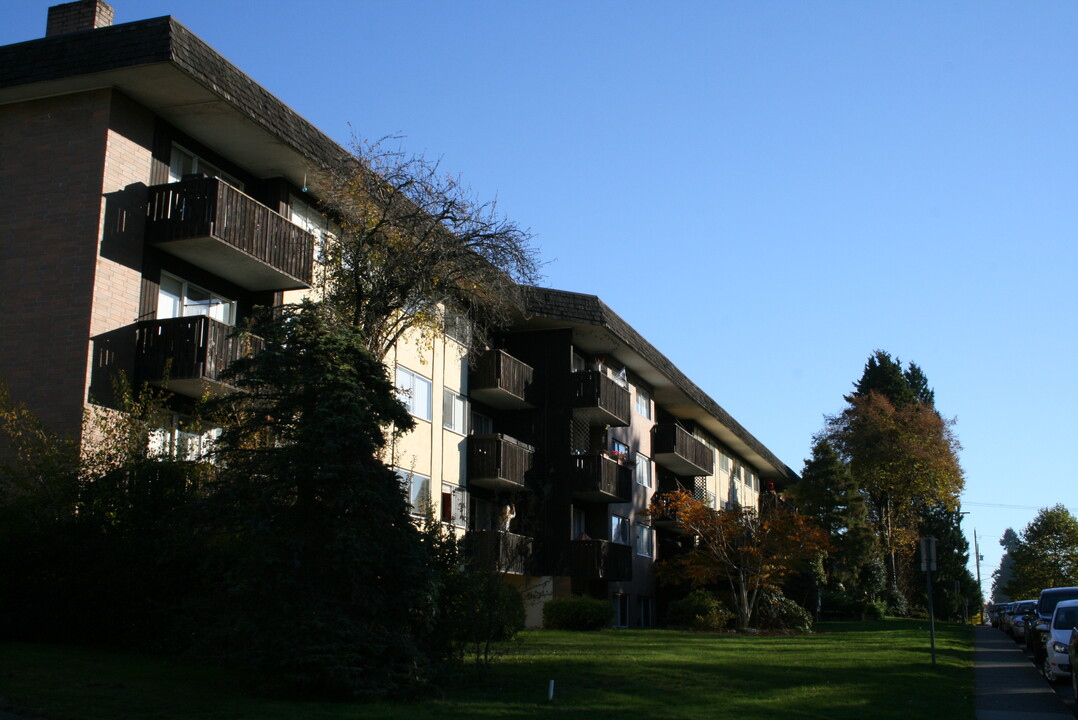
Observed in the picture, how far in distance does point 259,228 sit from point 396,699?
35.1 feet

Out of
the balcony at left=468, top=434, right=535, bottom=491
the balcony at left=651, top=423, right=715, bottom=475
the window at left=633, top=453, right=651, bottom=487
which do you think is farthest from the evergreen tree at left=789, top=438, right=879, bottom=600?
the balcony at left=468, top=434, right=535, bottom=491

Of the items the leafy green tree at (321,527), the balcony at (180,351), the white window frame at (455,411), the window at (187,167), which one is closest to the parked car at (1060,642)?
the leafy green tree at (321,527)

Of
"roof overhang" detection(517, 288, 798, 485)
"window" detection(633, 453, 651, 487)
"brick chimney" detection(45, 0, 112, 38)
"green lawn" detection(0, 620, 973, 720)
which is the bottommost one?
"green lawn" detection(0, 620, 973, 720)

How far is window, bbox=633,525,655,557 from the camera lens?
40.3 meters

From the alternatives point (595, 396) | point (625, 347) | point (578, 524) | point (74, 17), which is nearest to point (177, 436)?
point (74, 17)

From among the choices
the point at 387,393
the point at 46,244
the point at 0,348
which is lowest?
the point at 387,393

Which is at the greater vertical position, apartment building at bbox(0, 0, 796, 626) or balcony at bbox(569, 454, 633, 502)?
apartment building at bbox(0, 0, 796, 626)

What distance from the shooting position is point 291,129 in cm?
2148

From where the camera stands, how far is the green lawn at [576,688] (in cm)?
1197

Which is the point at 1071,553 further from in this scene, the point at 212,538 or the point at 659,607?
the point at 212,538

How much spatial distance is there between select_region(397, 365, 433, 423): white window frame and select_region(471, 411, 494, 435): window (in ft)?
12.1

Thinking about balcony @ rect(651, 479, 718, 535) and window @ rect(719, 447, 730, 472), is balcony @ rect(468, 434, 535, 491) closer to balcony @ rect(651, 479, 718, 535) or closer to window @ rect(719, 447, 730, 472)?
balcony @ rect(651, 479, 718, 535)

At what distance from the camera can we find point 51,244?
18938mm

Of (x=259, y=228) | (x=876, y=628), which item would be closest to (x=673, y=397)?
(x=876, y=628)
